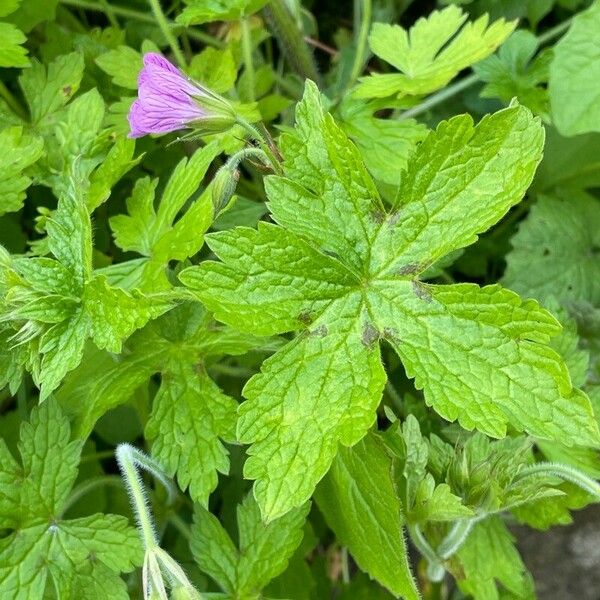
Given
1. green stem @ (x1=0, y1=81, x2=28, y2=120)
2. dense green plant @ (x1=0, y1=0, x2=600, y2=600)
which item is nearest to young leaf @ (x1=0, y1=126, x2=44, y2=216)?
dense green plant @ (x1=0, y1=0, x2=600, y2=600)

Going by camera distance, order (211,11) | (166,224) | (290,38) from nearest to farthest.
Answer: (166,224) → (211,11) → (290,38)

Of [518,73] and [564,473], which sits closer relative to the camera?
[564,473]

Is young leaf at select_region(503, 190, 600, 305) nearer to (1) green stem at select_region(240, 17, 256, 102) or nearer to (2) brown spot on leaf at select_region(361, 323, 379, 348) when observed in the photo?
(1) green stem at select_region(240, 17, 256, 102)

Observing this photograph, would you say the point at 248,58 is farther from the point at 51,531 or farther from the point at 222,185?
the point at 51,531

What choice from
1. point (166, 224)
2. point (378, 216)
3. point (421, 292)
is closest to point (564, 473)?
point (421, 292)

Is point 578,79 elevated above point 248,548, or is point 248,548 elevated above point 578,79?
point 578,79

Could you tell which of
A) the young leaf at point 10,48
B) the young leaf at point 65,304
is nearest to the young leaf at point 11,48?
the young leaf at point 10,48

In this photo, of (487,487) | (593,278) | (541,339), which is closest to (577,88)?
(593,278)
